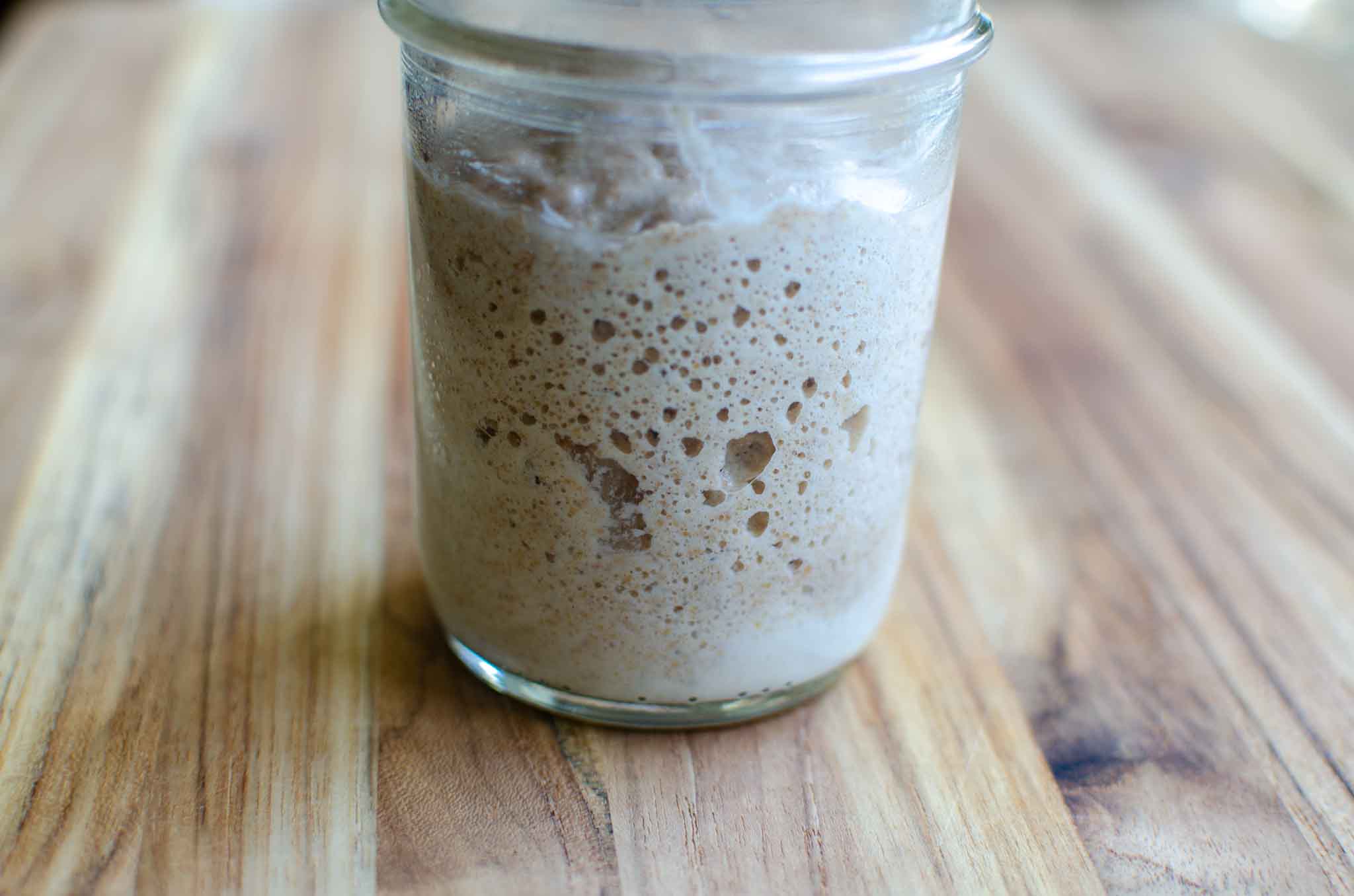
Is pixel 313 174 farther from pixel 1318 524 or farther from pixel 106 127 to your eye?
pixel 1318 524

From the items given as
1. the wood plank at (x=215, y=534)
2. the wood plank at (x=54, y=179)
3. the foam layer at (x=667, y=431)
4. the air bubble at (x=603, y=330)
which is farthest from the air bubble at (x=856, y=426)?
the wood plank at (x=54, y=179)

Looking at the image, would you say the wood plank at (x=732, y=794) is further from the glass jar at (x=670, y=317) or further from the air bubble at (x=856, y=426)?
the air bubble at (x=856, y=426)

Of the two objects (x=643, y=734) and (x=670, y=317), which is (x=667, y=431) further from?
(x=643, y=734)

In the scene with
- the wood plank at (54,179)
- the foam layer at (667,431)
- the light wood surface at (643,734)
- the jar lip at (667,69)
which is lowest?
the wood plank at (54,179)

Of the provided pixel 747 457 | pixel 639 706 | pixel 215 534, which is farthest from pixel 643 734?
pixel 215 534

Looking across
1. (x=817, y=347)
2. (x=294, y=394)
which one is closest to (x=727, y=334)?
(x=817, y=347)

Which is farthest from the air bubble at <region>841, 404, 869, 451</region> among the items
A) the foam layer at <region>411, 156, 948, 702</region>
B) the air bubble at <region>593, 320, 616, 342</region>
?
the air bubble at <region>593, 320, 616, 342</region>
